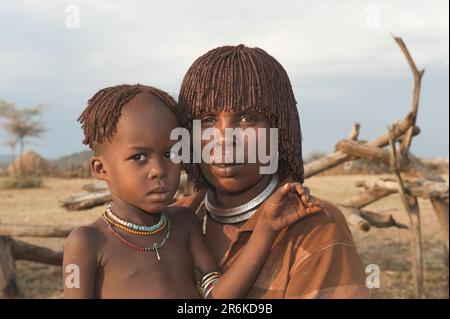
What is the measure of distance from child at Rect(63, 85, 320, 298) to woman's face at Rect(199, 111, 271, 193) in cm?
15

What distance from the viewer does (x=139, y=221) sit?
213 centimetres

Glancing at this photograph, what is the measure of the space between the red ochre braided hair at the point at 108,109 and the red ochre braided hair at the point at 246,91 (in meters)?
0.10

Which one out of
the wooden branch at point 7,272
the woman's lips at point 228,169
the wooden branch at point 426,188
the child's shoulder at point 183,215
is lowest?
→ the wooden branch at point 7,272

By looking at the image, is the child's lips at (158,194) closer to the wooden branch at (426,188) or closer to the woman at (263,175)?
the woman at (263,175)

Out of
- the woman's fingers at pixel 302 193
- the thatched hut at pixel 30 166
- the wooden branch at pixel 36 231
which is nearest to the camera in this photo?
the woman's fingers at pixel 302 193

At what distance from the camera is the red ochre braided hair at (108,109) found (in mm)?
2043

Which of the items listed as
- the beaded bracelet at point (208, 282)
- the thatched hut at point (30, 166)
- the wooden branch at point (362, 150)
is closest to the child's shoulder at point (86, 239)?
the beaded bracelet at point (208, 282)

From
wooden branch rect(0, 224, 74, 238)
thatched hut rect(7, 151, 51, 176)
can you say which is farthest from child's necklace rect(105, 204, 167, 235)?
thatched hut rect(7, 151, 51, 176)

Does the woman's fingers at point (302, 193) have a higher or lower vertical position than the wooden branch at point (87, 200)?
higher

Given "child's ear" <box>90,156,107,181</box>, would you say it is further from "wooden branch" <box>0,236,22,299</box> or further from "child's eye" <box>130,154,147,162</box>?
"wooden branch" <box>0,236,22,299</box>

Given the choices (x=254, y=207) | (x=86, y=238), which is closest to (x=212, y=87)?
(x=254, y=207)

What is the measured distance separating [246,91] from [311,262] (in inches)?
26.3
